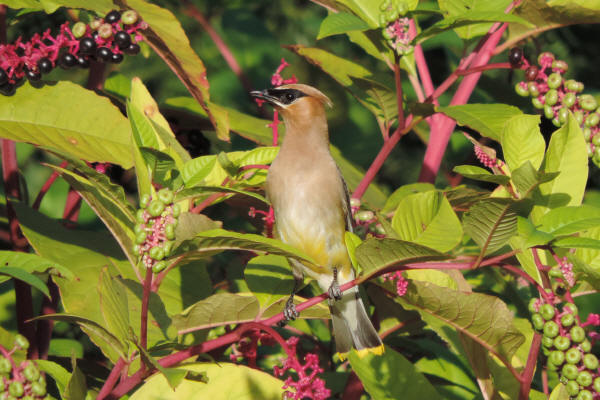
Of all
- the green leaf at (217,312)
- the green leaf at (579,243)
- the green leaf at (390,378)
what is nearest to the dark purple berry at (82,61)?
the green leaf at (217,312)

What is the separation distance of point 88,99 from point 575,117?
1434 millimetres

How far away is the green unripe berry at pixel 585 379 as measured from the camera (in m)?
1.63

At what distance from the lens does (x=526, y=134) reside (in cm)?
197

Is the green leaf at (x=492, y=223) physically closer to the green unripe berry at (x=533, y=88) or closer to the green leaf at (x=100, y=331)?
the green unripe berry at (x=533, y=88)

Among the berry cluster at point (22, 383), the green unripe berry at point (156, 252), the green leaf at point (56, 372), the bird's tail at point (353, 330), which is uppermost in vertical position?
the green unripe berry at point (156, 252)

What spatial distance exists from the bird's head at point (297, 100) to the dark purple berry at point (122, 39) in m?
1.00

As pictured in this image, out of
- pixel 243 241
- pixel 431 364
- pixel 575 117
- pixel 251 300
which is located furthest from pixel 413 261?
pixel 431 364

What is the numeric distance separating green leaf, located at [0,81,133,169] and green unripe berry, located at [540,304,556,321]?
121 cm

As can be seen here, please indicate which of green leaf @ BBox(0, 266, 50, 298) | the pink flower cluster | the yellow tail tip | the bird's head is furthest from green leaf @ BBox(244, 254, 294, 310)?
the bird's head

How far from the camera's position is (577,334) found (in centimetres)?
167

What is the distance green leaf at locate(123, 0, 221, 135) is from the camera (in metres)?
2.30

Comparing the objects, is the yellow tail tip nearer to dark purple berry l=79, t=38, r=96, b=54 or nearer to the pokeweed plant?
the pokeweed plant

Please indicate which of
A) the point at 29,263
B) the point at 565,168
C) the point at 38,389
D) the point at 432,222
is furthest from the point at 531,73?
the point at 38,389

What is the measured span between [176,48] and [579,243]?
→ 4.28ft
